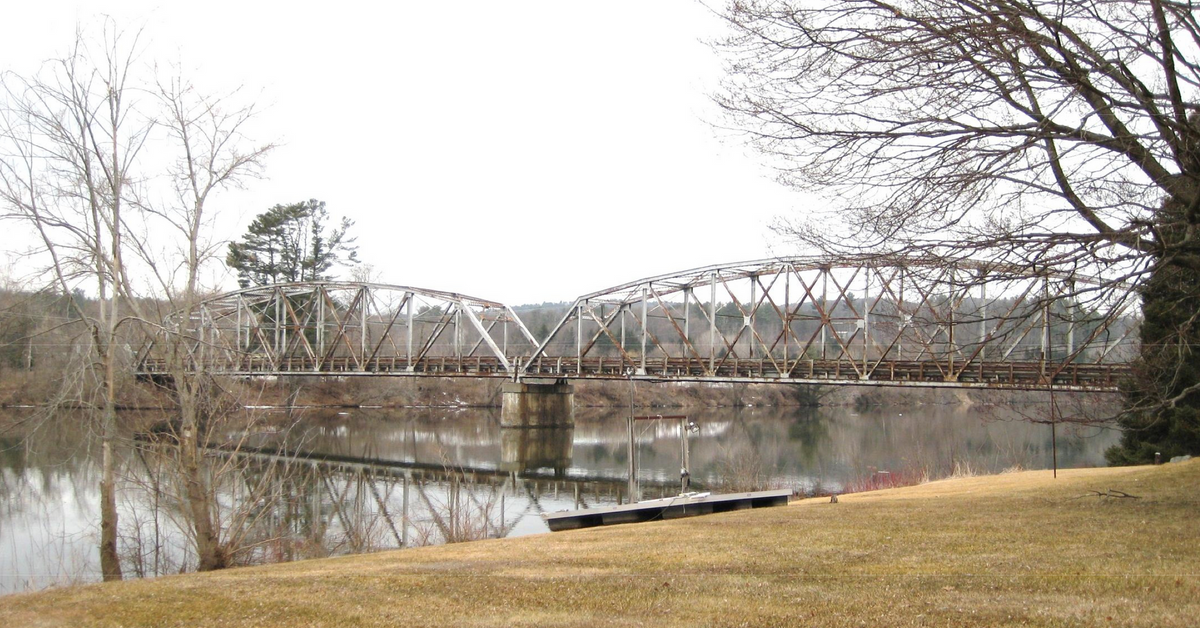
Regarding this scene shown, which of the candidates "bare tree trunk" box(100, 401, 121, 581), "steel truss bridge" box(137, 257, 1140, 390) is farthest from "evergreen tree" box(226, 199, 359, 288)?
"bare tree trunk" box(100, 401, 121, 581)

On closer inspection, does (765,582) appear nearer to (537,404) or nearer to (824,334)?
(824,334)

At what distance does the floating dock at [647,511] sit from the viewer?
1991 cm

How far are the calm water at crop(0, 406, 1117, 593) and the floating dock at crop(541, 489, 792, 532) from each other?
1.98 metres

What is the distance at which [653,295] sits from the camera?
56312 millimetres

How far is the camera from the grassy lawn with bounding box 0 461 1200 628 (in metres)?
7.66

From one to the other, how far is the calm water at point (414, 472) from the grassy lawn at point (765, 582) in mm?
5236

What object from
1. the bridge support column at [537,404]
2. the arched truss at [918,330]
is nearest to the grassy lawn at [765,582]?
the arched truss at [918,330]

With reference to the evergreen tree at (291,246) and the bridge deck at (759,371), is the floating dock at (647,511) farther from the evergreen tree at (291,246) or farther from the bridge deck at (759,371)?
the evergreen tree at (291,246)

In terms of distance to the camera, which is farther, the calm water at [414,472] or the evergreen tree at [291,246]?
the evergreen tree at [291,246]

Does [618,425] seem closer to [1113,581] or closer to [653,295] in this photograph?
[653,295]

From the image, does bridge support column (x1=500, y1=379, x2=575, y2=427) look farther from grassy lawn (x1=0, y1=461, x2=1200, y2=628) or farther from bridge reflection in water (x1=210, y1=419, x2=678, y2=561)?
grassy lawn (x1=0, y1=461, x2=1200, y2=628)

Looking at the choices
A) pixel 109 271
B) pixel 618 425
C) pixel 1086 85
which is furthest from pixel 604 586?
pixel 618 425

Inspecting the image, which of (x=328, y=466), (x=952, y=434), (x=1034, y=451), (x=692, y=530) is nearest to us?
(x=692, y=530)

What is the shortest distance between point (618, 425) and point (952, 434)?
2442 cm
